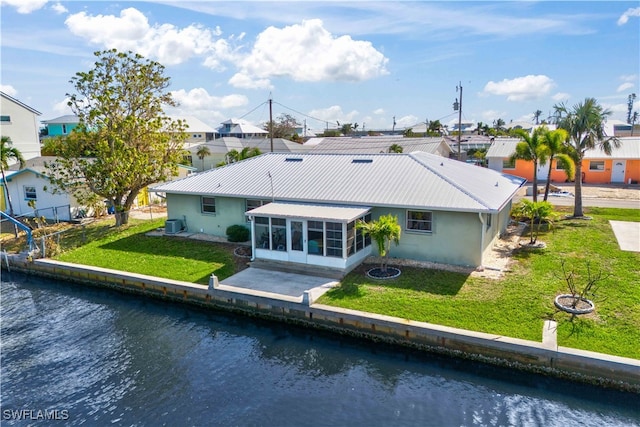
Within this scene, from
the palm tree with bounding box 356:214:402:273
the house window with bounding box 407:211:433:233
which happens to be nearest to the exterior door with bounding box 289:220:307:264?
the palm tree with bounding box 356:214:402:273

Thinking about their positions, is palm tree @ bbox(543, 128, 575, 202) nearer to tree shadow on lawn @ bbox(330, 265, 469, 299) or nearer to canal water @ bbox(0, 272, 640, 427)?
tree shadow on lawn @ bbox(330, 265, 469, 299)

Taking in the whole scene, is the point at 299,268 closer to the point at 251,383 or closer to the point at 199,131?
the point at 251,383

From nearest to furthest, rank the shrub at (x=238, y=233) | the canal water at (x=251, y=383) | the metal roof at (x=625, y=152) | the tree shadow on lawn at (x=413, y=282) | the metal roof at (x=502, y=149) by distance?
the canal water at (x=251, y=383), the tree shadow on lawn at (x=413, y=282), the shrub at (x=238, y=233), the metal roof at (x=625, y=152), the metal roof at (x=502, y=149)

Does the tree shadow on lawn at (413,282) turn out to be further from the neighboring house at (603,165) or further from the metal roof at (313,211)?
the neighboring house at (603,165)

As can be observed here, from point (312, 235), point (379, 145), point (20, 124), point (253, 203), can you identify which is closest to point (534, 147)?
point (312, 235)

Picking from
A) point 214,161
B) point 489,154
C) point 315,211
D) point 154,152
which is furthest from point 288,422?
point 214,161

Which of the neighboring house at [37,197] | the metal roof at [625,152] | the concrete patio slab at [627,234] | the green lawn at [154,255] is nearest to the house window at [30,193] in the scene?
the neighboring house at [37,197]
